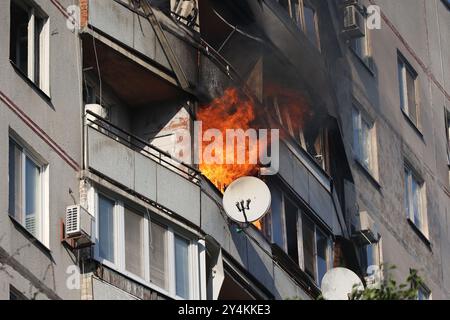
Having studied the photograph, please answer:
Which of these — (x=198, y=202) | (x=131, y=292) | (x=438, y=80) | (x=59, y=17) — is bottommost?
(x=131, y=292)

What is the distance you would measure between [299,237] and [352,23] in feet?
26.9

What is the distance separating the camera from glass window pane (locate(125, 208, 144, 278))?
2608 centimetres

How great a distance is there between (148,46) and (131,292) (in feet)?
15.5

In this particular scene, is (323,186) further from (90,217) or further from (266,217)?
(90,217)

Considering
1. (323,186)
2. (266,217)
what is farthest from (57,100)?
(323,186)

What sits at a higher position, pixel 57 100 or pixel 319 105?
pixel 319 105

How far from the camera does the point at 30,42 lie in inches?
1029

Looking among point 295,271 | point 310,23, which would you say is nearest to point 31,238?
point 295,271

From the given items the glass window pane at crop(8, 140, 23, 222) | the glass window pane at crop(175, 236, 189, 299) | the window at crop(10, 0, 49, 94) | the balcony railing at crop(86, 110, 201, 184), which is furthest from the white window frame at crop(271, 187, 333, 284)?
the glass window pane at crop(8, 140, 23, 222)

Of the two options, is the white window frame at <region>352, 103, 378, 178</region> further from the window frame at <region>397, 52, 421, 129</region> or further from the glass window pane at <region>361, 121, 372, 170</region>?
the window frame at <region>397, 52, 421, 129</region>

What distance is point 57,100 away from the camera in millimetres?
26250

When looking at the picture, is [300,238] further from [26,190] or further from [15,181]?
[15,181]

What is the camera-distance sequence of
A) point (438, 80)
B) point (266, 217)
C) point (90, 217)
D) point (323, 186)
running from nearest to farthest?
point (90, 217), point (266, 217), point (323, 186), point (438, 80)

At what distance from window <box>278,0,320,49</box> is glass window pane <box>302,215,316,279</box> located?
12.8ft
